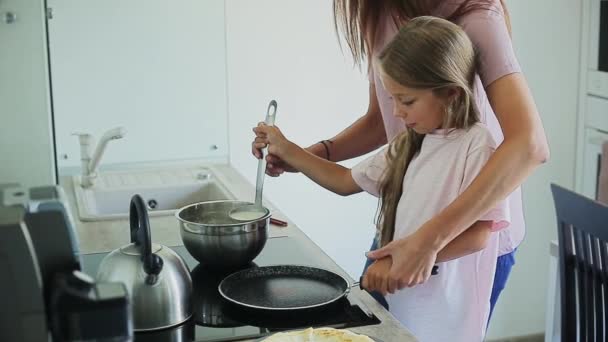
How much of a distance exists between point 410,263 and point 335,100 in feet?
5.60

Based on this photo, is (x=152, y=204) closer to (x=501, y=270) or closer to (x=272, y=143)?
(x=272, y=143)

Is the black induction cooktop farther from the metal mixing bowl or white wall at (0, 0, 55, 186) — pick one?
white wall at (0, 0, 55, 186)

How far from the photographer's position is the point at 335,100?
10.2 ft

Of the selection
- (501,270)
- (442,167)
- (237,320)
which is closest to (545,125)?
(501,270)

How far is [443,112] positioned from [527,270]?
6.61ft

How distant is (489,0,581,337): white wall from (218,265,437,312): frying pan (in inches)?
75.3

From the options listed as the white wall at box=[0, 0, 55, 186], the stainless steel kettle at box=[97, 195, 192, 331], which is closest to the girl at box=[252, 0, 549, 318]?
the stainless steel kettle at box=[97, 195, 192, 331]

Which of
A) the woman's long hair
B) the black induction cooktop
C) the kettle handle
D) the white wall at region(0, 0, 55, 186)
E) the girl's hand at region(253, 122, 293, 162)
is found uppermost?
the woman's long hair

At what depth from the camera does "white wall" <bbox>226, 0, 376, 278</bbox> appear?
297 centimetres

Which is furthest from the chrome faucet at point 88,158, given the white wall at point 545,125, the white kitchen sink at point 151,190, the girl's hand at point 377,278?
the white wall at point 545,125

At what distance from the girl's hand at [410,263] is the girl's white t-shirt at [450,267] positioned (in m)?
0.15

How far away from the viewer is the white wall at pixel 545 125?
3229mm

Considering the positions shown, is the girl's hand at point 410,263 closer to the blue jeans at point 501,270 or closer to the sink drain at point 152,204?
the blue jeans at point 501,270

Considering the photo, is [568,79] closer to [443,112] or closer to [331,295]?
[443,112]
